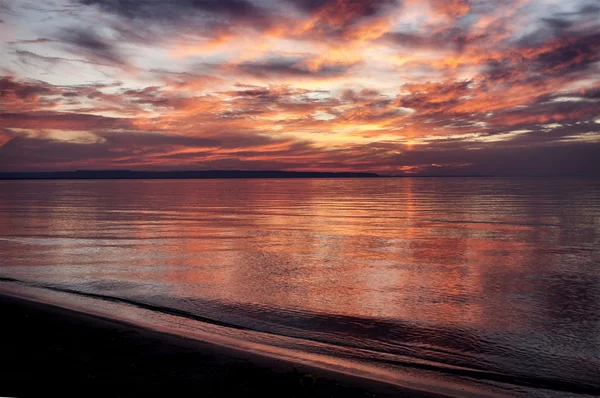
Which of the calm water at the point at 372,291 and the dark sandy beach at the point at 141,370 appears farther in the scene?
the calm water at the point at 372,291

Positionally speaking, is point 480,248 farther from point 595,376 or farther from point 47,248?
point 47,248

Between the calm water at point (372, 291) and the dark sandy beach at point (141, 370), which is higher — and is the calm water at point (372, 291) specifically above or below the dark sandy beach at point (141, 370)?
below

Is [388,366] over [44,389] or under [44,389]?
under

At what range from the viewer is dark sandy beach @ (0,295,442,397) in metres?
8.05

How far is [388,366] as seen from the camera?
10500 millimetres

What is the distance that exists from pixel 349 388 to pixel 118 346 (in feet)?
17.1

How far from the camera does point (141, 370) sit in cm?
896

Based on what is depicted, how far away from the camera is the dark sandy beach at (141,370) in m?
A: 8.05

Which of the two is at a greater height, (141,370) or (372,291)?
(141,370)

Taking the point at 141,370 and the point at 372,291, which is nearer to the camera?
the point at 141,370

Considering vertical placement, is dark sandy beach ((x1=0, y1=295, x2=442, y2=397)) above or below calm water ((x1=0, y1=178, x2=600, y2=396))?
above

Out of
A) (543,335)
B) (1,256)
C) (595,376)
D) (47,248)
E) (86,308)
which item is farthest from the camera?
(47,248)

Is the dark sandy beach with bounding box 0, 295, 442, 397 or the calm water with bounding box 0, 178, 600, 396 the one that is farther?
the calm water with bounding box 0, 178, 600, 396

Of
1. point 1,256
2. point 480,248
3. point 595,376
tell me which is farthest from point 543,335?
point 1,256
